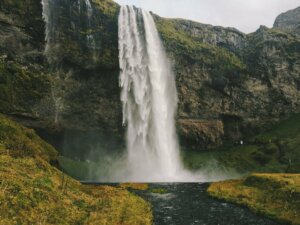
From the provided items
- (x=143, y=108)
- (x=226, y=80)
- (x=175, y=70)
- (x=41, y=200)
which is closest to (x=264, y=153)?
(x=226, y=80)

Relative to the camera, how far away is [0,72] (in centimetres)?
7344

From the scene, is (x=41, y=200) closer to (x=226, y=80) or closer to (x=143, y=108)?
(x=143, y=108)

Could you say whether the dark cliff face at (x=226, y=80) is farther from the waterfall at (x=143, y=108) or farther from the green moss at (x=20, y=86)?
the green moss at (x=20, y=86)

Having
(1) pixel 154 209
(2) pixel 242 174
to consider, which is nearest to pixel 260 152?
(2) pixel 242 174

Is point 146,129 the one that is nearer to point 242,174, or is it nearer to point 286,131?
point 242,174

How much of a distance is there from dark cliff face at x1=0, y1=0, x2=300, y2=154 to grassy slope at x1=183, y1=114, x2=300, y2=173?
10.6 ft

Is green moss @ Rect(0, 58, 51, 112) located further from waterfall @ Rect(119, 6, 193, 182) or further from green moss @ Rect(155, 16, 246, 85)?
green moss @ Rect(155, 16, 246, 85)

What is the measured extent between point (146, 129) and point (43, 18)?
35030 millimetres

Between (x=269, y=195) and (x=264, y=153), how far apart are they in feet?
214

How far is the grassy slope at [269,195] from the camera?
31.7 m

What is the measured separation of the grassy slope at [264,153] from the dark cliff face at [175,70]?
325 cm

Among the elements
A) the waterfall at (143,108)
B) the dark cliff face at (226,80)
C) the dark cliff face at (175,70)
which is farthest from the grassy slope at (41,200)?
the dark cliff face at (226,80)

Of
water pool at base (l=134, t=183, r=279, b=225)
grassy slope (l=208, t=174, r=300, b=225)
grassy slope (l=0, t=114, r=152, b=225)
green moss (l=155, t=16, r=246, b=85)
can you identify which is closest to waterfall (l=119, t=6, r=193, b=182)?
green moss (l=155, t=16, r=246, b=85)

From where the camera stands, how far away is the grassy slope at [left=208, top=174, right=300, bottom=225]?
3169cm
